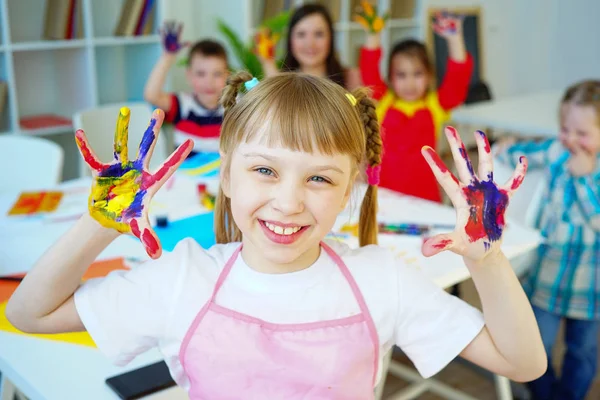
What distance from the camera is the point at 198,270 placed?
0.99 metres

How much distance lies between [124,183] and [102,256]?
0.75 meters

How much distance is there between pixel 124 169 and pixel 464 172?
0.44 meters

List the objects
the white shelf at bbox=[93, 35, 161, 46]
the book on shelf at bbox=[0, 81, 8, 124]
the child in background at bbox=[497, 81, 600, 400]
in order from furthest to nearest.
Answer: the white shelf at bbox=[93, 35, 161, 46]
the book on shelf at bbox=[0, 81, 8, 124]
the child in background at bbox=[497, 81, 600, 400]

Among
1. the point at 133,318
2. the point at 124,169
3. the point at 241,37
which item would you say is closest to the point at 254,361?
the point at 133,318

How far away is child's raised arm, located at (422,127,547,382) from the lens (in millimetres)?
887

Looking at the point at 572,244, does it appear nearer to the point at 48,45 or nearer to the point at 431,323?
the point at 431,323

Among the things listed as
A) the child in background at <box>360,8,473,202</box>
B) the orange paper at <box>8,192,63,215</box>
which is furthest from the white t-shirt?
the child in background at <box>360,8,473,202</box>

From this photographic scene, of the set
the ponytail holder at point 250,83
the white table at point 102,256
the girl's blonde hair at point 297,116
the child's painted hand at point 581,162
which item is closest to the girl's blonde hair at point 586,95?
the child's painted hand at point 581,162

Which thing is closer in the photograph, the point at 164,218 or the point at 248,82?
the point at 248,82

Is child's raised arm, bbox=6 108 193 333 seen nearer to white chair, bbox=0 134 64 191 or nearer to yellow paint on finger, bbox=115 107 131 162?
yellow paint on finger, bbox=115 107 131 162

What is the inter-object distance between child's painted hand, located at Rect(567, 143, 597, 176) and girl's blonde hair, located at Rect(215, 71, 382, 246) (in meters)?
1.23

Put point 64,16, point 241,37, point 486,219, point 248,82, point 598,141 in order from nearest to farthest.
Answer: point 486,219
point 248,82
point 598,141
point 64,16
point 241,37

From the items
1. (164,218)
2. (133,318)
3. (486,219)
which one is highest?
(486,219)

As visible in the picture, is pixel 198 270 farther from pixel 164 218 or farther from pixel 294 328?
pixel 164 218
